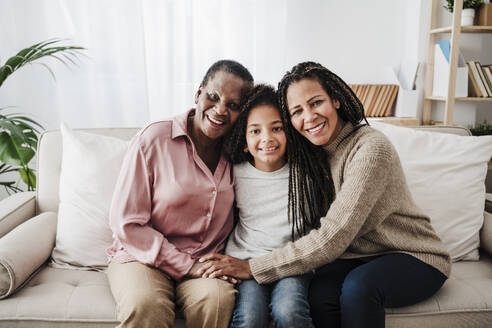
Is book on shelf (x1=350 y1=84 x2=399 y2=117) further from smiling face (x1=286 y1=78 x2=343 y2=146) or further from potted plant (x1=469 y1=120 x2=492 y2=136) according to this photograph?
smiling face (x1=286 y1=78 x2=343 y2=146)

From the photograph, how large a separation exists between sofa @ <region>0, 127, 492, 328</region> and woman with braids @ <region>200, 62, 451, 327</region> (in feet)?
0.22

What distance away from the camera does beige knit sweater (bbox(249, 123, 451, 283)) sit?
3.81 ft

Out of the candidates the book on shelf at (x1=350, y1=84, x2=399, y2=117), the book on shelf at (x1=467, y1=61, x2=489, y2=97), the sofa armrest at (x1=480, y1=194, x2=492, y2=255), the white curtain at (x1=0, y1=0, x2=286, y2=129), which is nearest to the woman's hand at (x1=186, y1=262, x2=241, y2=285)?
the sofa armrest at (x1=480, y1=194, x2=492, y2=255)

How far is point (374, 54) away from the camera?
2.72 metres

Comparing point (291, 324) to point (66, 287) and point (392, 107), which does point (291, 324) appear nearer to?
point (66, 287)

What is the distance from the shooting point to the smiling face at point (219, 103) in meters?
1.32

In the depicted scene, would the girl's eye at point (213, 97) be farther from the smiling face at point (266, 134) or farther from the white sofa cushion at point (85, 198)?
the white sofa cushion at point (85, 198)

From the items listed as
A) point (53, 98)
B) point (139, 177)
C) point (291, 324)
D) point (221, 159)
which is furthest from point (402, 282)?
point (53, 98)

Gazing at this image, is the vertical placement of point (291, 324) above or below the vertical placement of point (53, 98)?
below

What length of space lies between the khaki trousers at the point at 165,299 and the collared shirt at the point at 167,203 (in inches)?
2.3

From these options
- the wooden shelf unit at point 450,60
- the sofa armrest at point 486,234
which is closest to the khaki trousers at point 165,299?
the sofa armrest at point 486,234

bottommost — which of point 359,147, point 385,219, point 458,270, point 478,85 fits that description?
point 458,270

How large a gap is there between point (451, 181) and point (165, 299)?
3.66 feet

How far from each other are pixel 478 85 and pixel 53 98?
2641 millimetres
